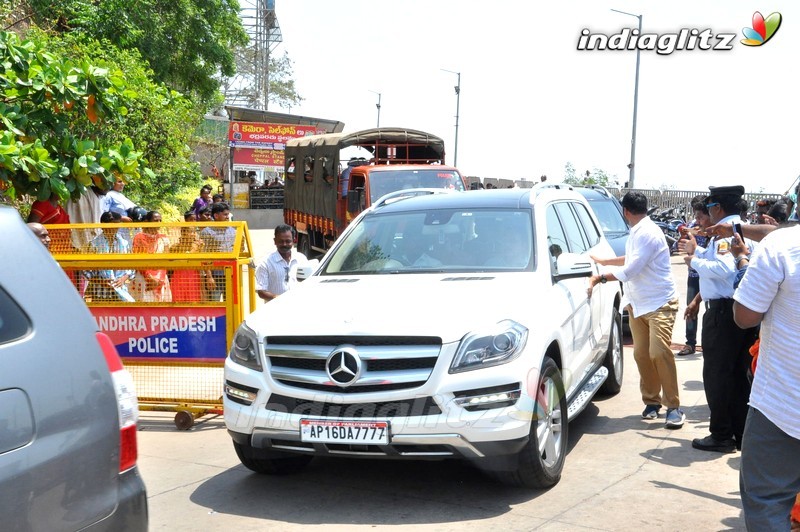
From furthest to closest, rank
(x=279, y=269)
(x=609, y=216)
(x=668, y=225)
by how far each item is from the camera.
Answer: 1. (x=668, y=225)
2. (x=609, y=216)
3. (x=279, y=269)

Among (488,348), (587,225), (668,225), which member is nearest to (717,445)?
(488,348)

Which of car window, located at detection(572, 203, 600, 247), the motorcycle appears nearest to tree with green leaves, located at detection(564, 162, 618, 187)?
the motorcycle

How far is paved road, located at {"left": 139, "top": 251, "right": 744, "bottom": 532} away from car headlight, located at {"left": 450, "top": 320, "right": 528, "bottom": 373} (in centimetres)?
86

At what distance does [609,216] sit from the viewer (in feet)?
44.5

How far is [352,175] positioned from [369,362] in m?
13.4

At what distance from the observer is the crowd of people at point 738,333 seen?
3.63 metres

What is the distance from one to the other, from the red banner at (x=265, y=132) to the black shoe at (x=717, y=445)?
120 feet

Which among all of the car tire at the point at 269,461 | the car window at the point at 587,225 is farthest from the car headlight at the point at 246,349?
the car window at the point at 587,225

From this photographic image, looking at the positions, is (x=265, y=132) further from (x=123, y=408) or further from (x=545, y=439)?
(x=123, y=408)

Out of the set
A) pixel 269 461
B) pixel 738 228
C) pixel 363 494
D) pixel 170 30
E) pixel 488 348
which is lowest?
pixel 363 494

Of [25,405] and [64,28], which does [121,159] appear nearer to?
[25,405]

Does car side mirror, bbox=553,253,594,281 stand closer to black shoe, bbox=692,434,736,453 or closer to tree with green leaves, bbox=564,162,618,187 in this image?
black shoe, bbox=692,434,736,453

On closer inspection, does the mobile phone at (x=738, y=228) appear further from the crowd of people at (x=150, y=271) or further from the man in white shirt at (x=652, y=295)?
the crowd of people at (x=150, y=271)

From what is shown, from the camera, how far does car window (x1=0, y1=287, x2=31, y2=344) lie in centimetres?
271
